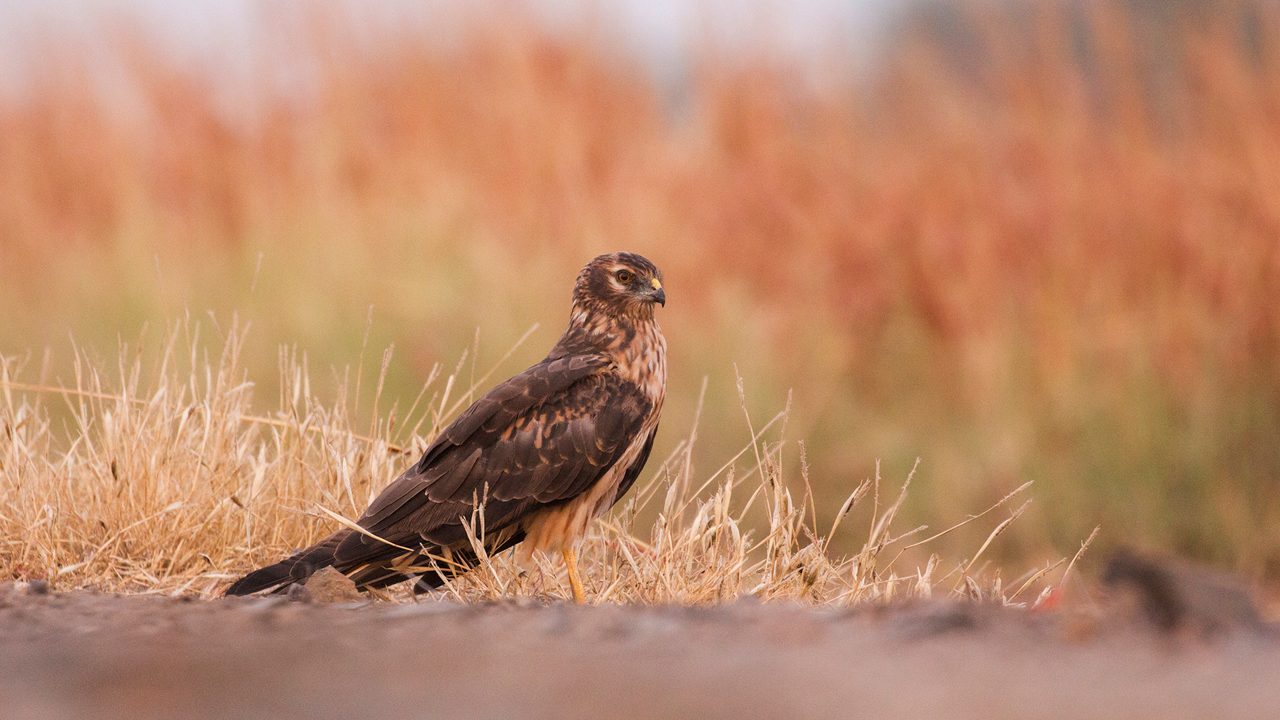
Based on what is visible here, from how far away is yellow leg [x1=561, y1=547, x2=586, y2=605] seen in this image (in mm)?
4336

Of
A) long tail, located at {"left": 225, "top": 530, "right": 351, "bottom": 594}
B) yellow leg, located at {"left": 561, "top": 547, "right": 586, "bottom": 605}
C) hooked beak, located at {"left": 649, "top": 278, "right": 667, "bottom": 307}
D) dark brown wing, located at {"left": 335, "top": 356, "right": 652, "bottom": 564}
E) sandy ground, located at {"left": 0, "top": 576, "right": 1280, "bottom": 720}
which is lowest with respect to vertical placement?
yellow leg, located at {"left": 561, "top": 547, "right": 586, "bottom": 605}

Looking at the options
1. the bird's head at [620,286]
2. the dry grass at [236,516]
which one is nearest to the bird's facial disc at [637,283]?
the bird's head at [620,286]

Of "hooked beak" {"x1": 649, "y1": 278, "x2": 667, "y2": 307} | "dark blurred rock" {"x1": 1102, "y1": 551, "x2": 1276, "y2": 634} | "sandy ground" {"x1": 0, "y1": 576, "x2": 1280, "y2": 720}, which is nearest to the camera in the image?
"sandy ground" {"x1": 0, "y1": 576, "x2": 1280, "y2": 720}

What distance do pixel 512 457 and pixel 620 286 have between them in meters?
0.74

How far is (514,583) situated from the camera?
4656 mm

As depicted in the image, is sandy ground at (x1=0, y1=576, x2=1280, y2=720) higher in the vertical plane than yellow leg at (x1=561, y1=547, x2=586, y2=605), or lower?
higher

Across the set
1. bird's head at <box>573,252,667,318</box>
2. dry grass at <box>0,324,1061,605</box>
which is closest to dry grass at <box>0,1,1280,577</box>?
dry grass at <box>0,324,1061,605</box>

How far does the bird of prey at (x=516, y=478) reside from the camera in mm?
4480

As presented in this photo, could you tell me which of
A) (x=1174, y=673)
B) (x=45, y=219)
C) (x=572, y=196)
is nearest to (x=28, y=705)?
(x=1174, y=673)

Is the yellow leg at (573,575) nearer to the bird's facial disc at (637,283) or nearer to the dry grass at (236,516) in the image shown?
the dry grass at (236,516)

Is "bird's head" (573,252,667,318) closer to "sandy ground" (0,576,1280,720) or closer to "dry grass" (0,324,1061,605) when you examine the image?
"dry grass" (0,324,1061,605)

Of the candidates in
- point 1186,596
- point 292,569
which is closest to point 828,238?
point 292,569

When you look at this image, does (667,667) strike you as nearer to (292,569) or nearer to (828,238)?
(292,569)

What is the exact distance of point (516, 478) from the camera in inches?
181
